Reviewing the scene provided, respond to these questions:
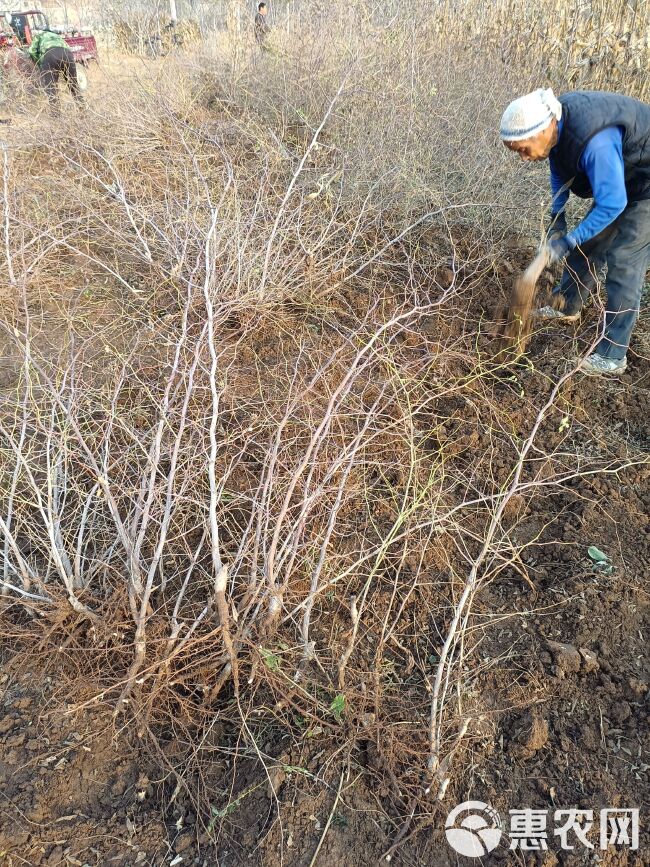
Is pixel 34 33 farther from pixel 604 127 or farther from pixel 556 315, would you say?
pixel 604 127

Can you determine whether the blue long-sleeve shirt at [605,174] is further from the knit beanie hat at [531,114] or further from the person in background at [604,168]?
the knit beanie hat at [531,114]

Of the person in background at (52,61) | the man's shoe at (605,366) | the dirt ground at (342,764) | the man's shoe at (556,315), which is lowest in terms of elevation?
the dirt ground at (342,764)

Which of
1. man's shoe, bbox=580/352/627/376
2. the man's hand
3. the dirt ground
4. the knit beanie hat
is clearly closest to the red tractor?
the knit beanie hat

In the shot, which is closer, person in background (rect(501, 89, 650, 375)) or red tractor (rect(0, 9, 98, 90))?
person in background (rect(501, 89, 650, 375))

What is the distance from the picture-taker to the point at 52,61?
25.0 feet

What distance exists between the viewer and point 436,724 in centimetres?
183

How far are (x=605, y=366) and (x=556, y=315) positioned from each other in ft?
1.53

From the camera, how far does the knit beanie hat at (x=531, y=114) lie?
274 centimetres

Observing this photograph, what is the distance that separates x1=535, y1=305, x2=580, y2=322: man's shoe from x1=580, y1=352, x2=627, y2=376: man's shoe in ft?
1.13

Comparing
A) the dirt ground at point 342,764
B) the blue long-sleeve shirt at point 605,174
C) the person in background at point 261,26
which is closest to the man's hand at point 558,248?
the blue long-sleeve shirt at point 605,174

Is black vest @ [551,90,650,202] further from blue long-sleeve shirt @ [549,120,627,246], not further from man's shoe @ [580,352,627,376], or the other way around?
man's shoe @ [580,352,627,376]

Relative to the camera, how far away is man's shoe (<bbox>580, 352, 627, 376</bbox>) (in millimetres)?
3395

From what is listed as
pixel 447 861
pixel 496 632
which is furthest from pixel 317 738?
pixel 496 632

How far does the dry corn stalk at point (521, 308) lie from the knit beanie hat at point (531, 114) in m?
0.55
